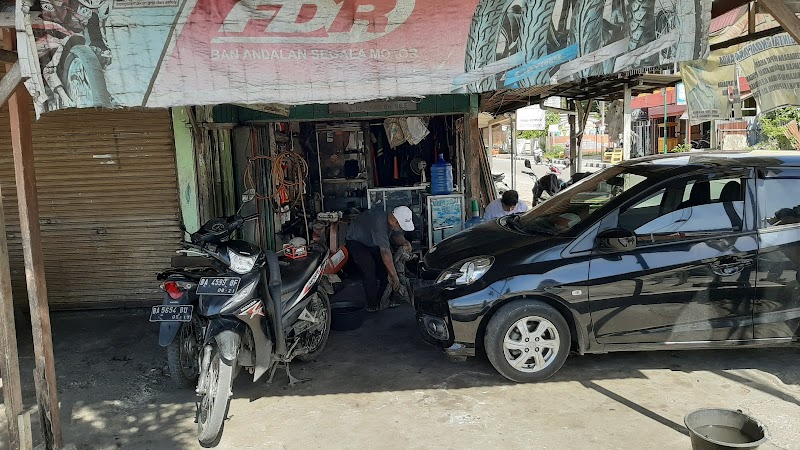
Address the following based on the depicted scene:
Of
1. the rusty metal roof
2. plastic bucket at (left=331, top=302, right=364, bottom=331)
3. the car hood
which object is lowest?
plastic bucket at (left=331, top=302, right=364, bottom=331)

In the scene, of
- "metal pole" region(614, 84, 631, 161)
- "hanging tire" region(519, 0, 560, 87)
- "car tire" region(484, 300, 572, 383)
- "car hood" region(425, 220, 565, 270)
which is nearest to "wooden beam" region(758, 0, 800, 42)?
"hanging tire" region(519, 0, 560, 87)

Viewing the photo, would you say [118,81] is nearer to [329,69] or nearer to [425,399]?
[329,69]

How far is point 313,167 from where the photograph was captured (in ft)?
30.5

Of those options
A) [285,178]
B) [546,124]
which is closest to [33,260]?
[285,178]

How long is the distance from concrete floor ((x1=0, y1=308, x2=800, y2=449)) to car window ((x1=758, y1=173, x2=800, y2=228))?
1.26 metres

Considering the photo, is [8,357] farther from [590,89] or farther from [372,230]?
[590,89]

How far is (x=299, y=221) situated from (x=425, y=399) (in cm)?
481

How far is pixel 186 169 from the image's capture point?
660 cm

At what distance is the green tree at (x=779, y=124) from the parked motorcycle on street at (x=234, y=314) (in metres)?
14.2

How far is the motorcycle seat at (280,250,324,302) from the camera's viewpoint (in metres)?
4.66

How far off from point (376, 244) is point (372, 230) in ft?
0.54

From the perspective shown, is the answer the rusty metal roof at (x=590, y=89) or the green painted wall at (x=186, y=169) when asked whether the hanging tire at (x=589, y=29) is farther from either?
the green painted wall at (x=186, y=169)

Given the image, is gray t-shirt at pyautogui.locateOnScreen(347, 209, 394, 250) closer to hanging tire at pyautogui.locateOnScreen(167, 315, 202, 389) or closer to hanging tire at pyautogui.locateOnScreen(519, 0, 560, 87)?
hanging tire at pyautogui.locateOnScreen(167, 315, 202, 389)

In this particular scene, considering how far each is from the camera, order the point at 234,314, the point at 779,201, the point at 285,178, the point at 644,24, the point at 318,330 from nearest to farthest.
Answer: the point at 644,24, the point at 234,314, the point at 779,201, the point at 318,330, the point at 285,178
